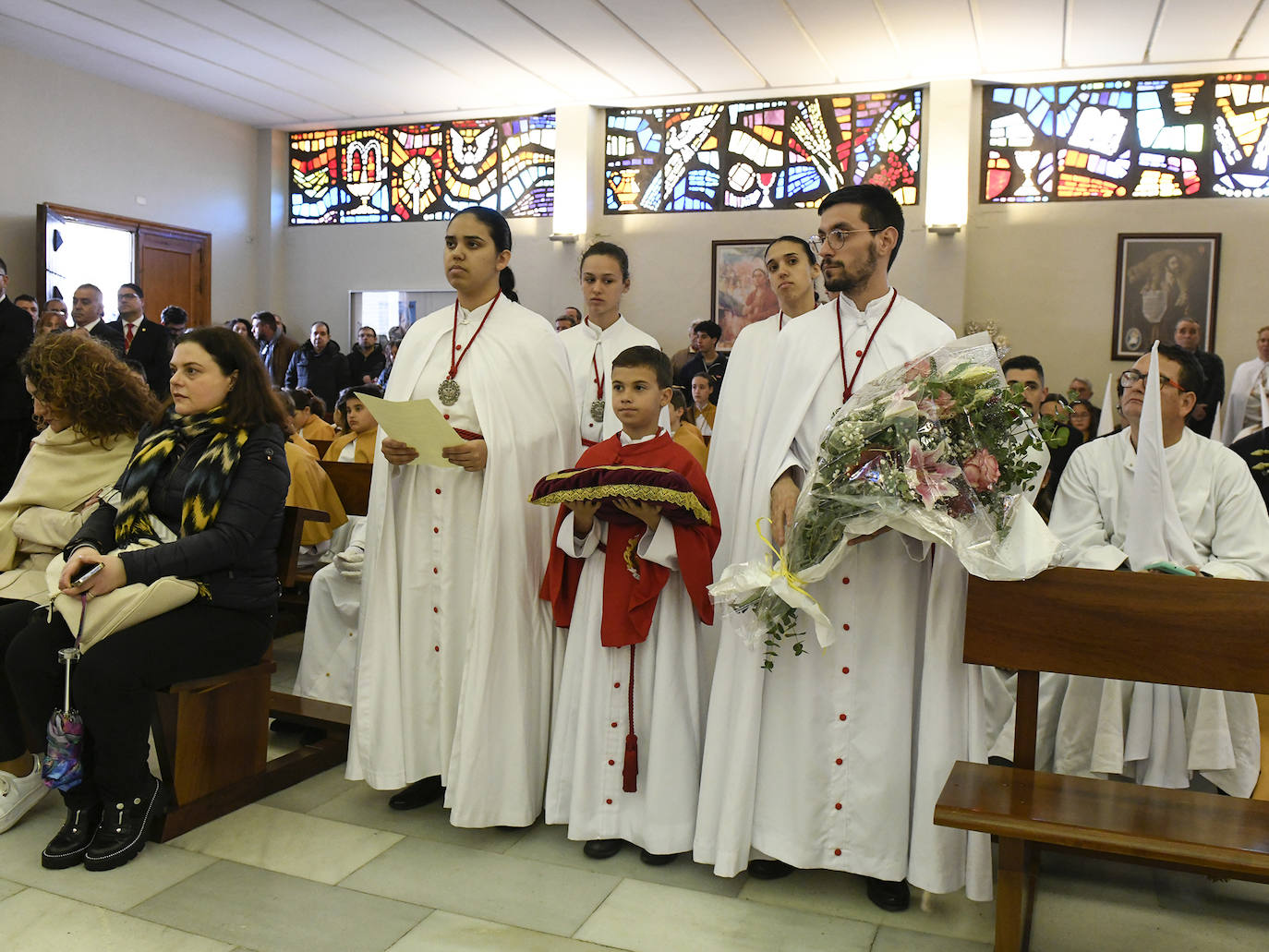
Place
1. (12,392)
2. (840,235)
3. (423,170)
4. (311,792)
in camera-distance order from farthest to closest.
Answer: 1. (423,170)
2. (12,392)
3. (311,792)
4. (840,235)

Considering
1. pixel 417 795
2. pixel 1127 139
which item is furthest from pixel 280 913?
pixel 1127 139

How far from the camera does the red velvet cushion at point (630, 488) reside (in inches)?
128

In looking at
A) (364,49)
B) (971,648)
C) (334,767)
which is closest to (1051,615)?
(971,648)

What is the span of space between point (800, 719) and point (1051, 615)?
0.77 m

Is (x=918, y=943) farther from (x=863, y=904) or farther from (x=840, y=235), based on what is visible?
(x=840, y=235)

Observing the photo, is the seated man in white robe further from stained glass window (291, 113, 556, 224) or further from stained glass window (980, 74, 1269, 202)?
stained glass window (291, 113, 556, 224)

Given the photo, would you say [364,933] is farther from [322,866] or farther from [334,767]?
[334,767]

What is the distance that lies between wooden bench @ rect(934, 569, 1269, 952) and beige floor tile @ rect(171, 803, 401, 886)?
186cm

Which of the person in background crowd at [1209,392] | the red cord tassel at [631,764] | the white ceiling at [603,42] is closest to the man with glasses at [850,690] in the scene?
the red cord tassel at [631,764]

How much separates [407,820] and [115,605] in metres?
1.20

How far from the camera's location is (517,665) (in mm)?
3645

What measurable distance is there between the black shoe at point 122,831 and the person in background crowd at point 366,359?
400 inches

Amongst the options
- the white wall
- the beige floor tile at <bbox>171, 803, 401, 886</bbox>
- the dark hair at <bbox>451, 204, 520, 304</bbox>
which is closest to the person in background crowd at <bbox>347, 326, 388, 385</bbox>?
the white wall

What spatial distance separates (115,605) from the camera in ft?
11.2
